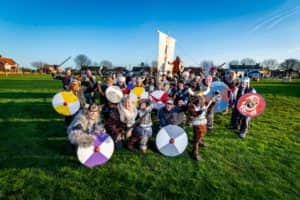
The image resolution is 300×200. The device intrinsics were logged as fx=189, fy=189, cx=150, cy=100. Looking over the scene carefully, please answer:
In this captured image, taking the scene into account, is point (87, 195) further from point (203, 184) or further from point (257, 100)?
point (257, 100)

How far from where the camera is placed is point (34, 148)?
188 inches

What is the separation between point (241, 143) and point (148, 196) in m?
3.61

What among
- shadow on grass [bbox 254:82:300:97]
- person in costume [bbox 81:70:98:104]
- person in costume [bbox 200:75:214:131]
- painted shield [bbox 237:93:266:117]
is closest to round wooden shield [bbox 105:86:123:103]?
person in costume [bbox 81:70:98:104]

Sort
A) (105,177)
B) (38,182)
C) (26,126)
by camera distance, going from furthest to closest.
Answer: (26,126) < (105,177) < (38,182)

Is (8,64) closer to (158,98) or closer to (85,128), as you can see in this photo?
(158,98)

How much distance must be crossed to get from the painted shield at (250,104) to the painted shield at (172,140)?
2.48m

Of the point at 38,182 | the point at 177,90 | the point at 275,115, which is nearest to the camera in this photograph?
the point at 38,182

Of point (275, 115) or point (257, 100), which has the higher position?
point (257, 100)

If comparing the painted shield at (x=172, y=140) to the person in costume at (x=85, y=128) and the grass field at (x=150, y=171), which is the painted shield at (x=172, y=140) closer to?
the grass field at (x=150, y=171)

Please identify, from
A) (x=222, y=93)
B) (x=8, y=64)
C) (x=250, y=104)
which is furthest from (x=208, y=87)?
(x=8, y=64)

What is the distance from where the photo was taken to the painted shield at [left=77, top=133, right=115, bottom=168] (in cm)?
379

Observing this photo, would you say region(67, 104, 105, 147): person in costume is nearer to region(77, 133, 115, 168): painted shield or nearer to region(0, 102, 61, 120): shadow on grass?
region(77, 133, 115, 168): painted shield

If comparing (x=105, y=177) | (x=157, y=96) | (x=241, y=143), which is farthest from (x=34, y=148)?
(x=241, y=143)

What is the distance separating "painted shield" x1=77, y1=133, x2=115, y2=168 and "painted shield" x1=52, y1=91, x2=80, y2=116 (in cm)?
204
